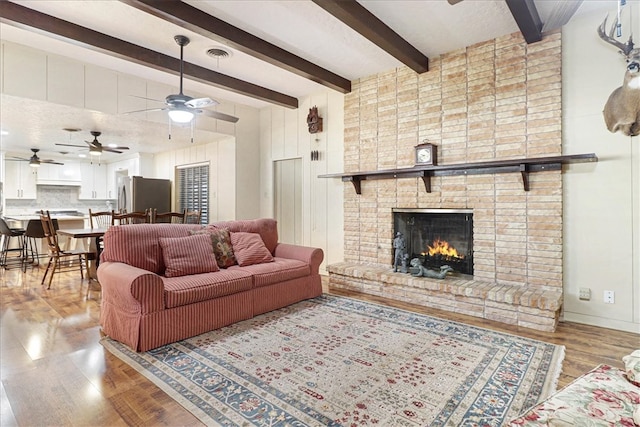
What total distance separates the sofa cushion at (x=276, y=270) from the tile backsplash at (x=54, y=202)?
7.02 meters

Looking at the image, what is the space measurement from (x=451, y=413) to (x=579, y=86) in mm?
3264

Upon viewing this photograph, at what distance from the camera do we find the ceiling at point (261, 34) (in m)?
2.96

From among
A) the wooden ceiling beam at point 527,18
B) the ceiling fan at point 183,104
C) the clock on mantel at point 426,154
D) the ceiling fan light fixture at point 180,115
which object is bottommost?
the clock on mantel at point 426,154

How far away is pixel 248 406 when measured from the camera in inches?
73.4

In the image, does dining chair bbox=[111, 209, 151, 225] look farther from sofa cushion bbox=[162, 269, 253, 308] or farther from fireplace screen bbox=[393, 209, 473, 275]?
fireplace screen bbox=[393, 209, 473, 275]

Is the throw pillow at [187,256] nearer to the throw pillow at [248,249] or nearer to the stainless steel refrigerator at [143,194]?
the throw pillow at [248,249]

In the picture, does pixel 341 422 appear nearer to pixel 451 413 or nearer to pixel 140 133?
pixel 451 413

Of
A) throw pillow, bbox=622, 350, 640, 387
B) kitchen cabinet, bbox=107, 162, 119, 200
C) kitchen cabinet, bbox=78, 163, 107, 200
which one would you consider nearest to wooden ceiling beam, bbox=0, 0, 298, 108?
throw pillow, bbox=622, 350, 640, 387

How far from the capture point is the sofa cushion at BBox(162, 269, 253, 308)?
108 inches

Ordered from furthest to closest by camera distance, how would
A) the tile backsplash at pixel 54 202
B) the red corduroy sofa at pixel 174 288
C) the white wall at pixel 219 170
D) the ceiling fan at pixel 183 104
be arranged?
the tile backsplash at pixel 54 202
the white wall at pixel 219 170
the ceiling fan at pixel 183 104
the red corduroy sofa at pixel 174 288

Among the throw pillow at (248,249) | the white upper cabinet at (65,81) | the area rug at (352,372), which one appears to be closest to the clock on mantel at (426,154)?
the area rug at (352,372)

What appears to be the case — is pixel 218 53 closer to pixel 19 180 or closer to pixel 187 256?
pixel 187 256

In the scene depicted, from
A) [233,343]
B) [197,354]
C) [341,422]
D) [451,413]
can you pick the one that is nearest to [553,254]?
[451,413]

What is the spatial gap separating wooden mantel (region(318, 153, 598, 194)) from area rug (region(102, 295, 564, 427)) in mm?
1685
